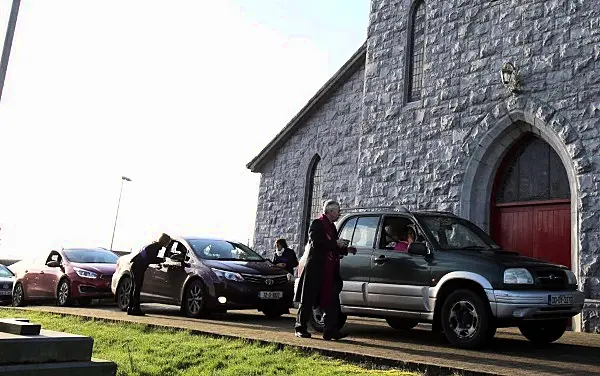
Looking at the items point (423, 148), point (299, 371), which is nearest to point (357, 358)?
point (299, 371)

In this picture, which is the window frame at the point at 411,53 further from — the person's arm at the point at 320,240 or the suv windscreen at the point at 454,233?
the person's arm at the point at 320,240

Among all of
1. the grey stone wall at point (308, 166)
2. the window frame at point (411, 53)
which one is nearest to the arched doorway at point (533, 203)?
the window frame at point (411, 53)

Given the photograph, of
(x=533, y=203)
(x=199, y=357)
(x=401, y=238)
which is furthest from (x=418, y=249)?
(x=533, y=203)

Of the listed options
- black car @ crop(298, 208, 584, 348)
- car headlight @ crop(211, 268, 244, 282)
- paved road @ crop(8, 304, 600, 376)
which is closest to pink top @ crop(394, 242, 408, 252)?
black car @ crop(298, 208, 584, 348)

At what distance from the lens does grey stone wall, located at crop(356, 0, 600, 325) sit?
36.0 ft

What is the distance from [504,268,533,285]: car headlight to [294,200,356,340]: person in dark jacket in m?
2.09

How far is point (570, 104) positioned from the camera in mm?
11219

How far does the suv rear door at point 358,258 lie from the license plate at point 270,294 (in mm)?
2238

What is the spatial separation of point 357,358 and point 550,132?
23.3 feet

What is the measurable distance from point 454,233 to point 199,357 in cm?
421

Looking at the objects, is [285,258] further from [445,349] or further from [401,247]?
[445,349]

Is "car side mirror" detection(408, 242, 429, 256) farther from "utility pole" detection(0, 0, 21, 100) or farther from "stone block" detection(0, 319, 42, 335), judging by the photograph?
"utility pole" detection(0, 0, 21, 100)

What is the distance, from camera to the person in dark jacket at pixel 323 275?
821cm

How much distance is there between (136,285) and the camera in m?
11.7
